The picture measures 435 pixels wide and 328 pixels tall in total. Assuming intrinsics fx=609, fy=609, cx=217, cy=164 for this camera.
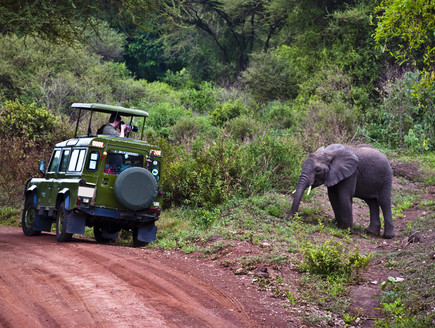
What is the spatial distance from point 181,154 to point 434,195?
28.6 ft

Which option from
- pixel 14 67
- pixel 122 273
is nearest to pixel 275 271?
pixel 122 273

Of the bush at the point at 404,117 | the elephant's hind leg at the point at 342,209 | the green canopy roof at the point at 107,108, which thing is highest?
the bush at the point at 404,117

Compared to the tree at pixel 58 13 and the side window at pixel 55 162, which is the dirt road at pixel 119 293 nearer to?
the side window at pixel 55 162

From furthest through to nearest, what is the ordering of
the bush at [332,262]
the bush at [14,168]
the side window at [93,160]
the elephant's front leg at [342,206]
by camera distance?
the bush at [14,168] → the elephant's front leg at [342,206] → the side window at [93,160] → the bush at [332,262]

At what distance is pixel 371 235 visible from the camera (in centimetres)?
1489

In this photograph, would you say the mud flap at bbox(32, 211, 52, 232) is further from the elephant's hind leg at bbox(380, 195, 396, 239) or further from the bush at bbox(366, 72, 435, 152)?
the bush at bbox(366, 72, 435, 152)

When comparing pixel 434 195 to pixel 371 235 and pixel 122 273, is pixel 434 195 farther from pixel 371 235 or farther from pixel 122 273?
pixel 122 273

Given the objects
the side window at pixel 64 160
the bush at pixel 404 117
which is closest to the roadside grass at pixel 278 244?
the side window at pixel 64 160

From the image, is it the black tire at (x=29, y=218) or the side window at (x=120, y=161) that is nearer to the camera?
the side window at (x=120, y=161)

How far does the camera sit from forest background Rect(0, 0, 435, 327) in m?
13.2

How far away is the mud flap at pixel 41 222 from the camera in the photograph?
1355cm

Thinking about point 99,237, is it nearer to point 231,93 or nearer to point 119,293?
point 119,293

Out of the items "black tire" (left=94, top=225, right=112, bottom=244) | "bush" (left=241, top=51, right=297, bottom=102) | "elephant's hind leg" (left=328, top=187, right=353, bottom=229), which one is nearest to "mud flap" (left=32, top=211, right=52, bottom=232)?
"black tire" (left=94, top=225, right=112, bottom=244)

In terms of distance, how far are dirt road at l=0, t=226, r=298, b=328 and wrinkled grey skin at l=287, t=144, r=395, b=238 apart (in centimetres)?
510
